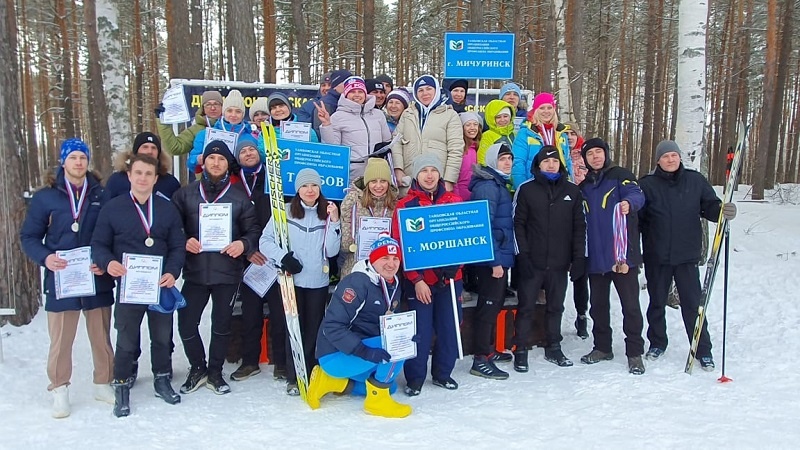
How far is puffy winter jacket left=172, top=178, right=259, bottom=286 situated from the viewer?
15.9 feet

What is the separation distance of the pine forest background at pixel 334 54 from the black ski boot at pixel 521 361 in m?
4.11

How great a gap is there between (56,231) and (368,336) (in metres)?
2.59

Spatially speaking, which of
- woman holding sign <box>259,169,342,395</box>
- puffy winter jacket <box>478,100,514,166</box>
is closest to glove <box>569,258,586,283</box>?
puffy winter jacket <box>478,100,514,166</box>

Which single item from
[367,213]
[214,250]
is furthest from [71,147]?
[367,213]

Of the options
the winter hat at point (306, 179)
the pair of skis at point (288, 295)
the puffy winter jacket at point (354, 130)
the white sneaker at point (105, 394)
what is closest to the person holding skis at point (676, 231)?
the puffy winter jacket at point (354, 130)

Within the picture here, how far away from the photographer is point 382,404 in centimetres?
450

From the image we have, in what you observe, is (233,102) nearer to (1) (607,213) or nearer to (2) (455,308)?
(2) (455,308)

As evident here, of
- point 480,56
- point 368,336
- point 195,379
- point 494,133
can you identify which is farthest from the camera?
point 480,56

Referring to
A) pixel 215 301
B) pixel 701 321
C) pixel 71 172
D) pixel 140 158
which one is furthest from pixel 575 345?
pixel 71 172

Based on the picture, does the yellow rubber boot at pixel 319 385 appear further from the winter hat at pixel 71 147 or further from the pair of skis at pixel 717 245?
the pair of skis at pixel 717 245

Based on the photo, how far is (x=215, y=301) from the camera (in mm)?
4973

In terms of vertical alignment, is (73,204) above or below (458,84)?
below

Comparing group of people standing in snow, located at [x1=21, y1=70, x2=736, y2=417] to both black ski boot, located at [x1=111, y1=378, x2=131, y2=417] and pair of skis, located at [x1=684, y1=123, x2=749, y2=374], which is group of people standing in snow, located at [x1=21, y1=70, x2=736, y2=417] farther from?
pair of skis, located at [x1=684, y1=123, x2=749, y2=374]

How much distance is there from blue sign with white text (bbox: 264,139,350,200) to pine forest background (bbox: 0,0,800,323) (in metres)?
3.16
